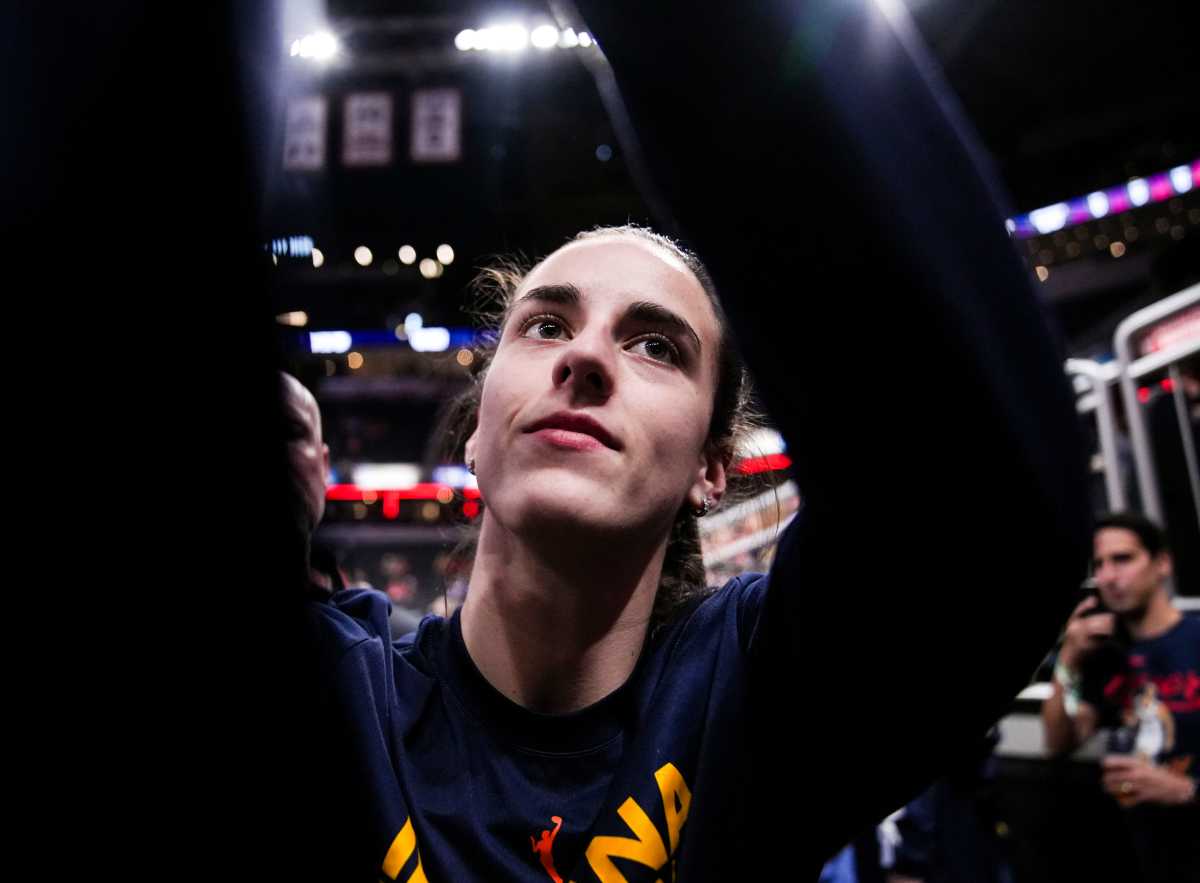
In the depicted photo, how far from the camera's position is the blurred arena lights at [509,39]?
5746 mm

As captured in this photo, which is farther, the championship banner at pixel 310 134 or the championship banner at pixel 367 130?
the championship banner at pixel 367 130

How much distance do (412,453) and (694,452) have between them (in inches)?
837

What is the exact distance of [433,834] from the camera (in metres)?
1.02

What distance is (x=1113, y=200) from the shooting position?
28.7 ft

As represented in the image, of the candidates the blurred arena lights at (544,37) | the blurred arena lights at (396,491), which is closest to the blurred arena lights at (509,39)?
the blurred arena lights at (544,37)

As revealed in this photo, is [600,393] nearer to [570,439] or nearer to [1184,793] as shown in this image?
[570,439]

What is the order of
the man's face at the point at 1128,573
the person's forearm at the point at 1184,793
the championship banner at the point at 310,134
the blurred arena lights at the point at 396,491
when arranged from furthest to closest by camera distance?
the blurred arena lights at the point at 396,491, the championship banner at the point at 310,134, the man's face at the point at 1128,573, the person's forearm at the point at 1184,793

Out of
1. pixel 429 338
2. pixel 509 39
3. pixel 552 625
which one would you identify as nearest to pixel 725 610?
pixel 552 625

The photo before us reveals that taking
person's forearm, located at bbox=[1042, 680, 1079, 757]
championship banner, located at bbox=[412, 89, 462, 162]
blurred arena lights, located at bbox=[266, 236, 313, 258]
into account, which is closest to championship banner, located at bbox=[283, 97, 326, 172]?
championship banner, located at bbox=[412, 89, 462, 162]

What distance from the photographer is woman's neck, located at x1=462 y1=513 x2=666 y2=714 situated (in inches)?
47.9

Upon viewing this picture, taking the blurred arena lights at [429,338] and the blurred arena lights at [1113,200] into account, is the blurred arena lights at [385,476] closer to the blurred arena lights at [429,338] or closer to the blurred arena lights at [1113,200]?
the blurred arena lights at [429,338]

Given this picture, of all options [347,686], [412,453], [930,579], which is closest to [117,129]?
[930,579]

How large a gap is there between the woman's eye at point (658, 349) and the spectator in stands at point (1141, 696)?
2.45 metres

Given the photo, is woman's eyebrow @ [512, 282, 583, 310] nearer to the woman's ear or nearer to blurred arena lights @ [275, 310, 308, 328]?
the woman's ear
